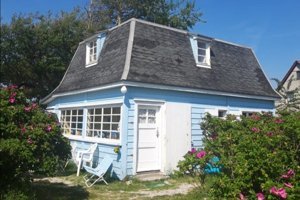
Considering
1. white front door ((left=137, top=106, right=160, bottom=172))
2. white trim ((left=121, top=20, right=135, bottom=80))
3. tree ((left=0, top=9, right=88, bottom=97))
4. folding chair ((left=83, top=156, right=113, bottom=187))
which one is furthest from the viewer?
tree ((left=0, top=9, right=88, bottom=97))

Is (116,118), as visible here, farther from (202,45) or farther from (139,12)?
(139,12)

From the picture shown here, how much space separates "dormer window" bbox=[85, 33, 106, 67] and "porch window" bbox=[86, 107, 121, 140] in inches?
96.1

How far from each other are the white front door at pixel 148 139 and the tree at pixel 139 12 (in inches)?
800

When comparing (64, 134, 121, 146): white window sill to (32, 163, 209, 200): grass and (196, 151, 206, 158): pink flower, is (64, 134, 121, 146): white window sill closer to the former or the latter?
(32, 163, 209, 200): grass

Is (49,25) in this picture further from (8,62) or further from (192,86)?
(192,86)

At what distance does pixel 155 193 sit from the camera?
884 centimetres

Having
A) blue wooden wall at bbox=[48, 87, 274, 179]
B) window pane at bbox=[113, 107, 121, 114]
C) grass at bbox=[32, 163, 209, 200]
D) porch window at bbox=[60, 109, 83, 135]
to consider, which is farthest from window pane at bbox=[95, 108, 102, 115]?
grass at bbox=[32, 163, 209, 200]

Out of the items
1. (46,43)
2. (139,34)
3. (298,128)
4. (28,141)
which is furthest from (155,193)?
(46,43)

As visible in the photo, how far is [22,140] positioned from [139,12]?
27.2 meters

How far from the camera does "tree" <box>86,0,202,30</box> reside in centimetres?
3114

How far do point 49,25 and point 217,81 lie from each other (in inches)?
702

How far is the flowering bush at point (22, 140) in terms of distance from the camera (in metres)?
6.12

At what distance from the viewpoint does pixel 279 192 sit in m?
4.54

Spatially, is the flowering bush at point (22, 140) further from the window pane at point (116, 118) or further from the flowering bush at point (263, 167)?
the window pane at point (116, 118)
